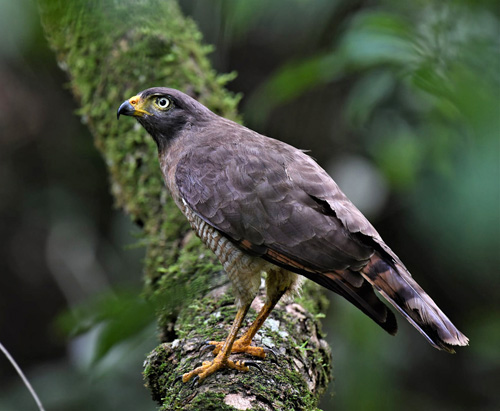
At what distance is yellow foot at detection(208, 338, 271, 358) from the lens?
3.20 meters

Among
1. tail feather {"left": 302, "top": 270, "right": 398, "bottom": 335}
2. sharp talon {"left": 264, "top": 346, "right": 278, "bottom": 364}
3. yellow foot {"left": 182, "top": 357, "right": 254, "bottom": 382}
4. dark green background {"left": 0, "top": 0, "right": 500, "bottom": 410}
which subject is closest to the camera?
tail feather {"left": 302, "top": 270, "right": 398, "bottom": 335}

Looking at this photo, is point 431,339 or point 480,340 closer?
point 431,339

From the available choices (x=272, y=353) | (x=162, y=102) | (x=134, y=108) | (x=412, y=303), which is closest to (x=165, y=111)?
(x=162, y=102)

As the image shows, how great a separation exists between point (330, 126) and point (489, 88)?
4750 mm

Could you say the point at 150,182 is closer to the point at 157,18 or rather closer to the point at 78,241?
the point at 157,18

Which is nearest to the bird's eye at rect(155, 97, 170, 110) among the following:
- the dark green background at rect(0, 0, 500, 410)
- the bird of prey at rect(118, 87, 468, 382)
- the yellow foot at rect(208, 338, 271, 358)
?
the bird of prey at rect(118, 87, 468, 382)

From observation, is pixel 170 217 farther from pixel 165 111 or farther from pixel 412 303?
pixel 412 303

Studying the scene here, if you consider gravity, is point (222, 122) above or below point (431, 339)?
above

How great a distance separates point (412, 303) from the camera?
2908 millimetres

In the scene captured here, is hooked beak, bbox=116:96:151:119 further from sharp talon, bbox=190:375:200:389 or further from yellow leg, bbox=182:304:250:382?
sharp talon, bbox=190:375:200:389

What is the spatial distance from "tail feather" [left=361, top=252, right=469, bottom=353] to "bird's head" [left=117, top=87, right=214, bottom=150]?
1519mm

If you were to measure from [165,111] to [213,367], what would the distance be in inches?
65.7

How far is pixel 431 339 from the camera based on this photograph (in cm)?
285

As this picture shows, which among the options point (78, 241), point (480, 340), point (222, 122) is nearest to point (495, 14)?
point (222, 122)
